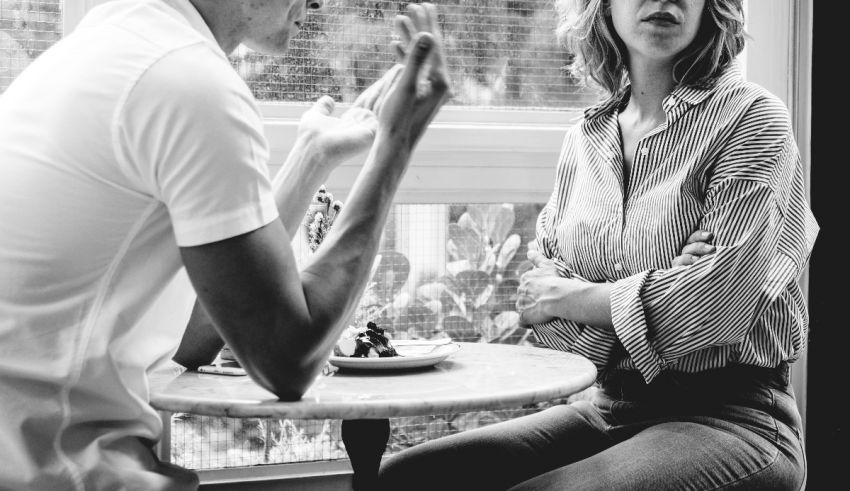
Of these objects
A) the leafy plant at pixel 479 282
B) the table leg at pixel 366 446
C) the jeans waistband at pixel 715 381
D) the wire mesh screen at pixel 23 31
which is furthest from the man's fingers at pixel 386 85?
the wire mesh screen at pixel 23 31

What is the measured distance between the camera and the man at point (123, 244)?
3.25ft

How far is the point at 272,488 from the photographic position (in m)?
2.28

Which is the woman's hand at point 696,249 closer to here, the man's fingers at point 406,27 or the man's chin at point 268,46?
the man's fingers at point 406,27

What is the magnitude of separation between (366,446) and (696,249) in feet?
2.38

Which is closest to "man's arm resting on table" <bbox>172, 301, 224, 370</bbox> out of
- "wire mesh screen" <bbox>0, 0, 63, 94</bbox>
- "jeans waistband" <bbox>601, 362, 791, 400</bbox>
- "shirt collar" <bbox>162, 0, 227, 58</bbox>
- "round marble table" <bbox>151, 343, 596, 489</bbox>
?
"round marble table" <bbox>151, 343, 596, 489</bbox>

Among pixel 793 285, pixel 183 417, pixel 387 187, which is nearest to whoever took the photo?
pixel 387 187

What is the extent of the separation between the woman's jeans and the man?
643 millimetres

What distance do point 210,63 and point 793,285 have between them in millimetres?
1280

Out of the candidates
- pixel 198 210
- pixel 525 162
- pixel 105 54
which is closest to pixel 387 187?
pixel 198 210

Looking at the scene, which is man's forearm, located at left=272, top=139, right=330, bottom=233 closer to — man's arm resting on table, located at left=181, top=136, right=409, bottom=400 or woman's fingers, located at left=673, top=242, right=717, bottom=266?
man's arm resting on table, located at left=181, top=136, right=409, bottom=400

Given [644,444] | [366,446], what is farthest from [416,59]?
[644,444]

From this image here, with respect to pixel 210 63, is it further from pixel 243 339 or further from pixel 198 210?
pixel 243 339

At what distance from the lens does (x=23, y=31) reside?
82.4 inches

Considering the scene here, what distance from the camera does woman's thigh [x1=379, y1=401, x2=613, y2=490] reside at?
171 cm
